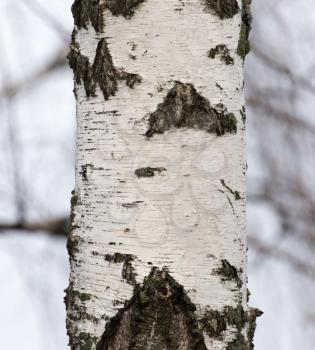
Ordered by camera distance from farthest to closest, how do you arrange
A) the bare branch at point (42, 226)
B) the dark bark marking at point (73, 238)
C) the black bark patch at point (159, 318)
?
the bare branch at point (42, 226) < the dark bark marking at point (73, 238) < the black bark patch at point (159, 318)

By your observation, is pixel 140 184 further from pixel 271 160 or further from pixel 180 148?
pixel 271 160

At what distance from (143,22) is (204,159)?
206 mm

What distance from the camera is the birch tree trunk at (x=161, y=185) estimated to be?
101 cm

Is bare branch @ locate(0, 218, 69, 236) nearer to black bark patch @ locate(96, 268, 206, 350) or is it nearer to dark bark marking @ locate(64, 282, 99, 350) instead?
dark bark marking @ locate(64, 282, 99, 350)

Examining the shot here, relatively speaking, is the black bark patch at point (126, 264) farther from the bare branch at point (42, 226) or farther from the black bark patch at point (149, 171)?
the bare branch at point (42, 226)

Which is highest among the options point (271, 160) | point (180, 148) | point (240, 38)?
point (240, 38)

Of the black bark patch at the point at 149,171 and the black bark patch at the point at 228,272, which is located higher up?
the black bark patch at the point at 149,171

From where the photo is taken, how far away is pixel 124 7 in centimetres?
107

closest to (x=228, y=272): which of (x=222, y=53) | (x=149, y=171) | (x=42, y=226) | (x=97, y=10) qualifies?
(x=149, y=171)

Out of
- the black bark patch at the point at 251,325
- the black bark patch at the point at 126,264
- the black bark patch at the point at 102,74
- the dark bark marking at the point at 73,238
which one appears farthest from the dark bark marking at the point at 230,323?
the black bark patch at the point at 102,74

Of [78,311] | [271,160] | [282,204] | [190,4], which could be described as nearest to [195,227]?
[78,311]

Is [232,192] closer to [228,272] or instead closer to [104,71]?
[228,272]

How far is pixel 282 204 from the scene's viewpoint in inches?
172

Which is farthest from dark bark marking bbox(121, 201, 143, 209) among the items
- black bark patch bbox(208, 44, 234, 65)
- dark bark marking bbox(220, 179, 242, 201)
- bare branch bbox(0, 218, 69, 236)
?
bare branch bbox(0, 218, 69, 236)
